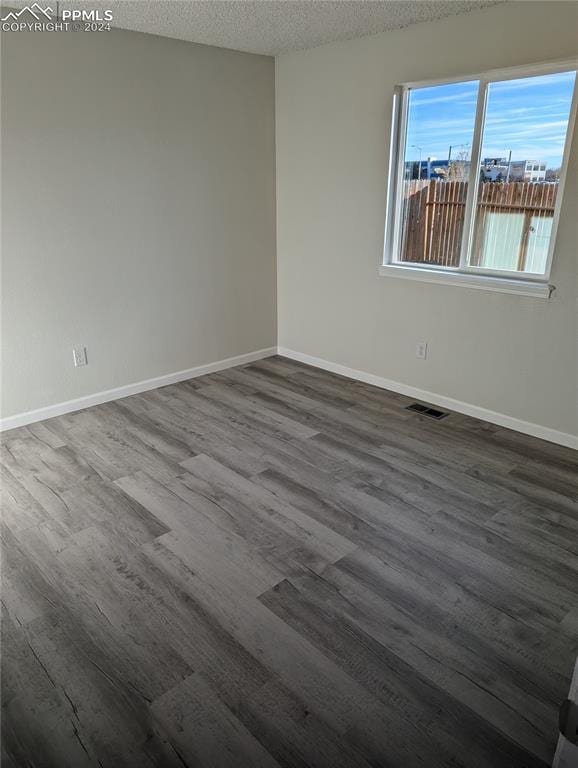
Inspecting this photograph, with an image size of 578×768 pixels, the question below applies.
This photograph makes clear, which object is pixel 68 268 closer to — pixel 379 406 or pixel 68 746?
pixel 379 406

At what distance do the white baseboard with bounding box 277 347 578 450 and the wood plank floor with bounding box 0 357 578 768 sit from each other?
10 cm

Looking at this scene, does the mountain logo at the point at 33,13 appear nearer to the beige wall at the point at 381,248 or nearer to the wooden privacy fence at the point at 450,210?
the beige wall at the point at 381,248

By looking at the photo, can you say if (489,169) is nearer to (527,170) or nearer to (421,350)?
A: (527,170)

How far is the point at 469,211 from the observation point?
10.6ft

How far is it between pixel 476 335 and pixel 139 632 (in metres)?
2.58

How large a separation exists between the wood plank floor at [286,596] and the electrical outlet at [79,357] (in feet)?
1.68

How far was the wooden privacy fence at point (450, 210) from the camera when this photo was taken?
9.63 ft

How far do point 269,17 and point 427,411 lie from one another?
2.59 m

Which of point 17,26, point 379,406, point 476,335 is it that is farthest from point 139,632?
point 17,26

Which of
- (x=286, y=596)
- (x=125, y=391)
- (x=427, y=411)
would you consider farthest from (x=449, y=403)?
(x=125, y=391)

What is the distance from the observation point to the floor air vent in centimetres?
350

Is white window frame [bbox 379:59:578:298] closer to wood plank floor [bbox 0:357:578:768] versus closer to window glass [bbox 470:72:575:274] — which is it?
window glass [bbox 470:72:575:274]

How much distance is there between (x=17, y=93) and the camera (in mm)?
2885

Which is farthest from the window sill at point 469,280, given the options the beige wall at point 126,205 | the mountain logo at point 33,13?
the mountain logo at point 33,13
